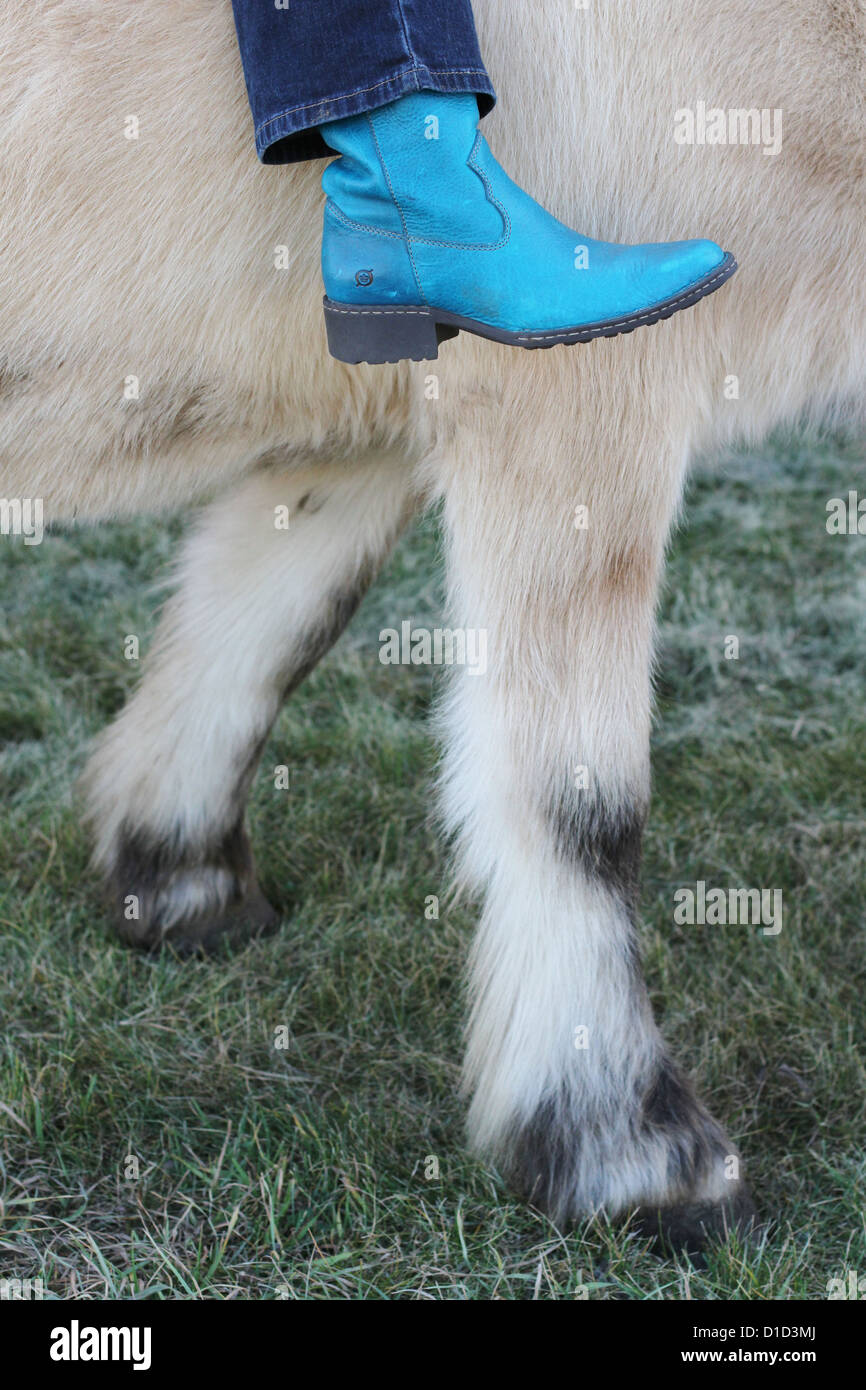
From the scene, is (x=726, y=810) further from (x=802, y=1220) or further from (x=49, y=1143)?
(x=49, y=1143)

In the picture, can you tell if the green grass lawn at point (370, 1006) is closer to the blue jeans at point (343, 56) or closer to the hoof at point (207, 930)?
the hoof at point (207, 930)

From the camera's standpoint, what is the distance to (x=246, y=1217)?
2.33 m

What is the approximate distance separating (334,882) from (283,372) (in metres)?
1.46

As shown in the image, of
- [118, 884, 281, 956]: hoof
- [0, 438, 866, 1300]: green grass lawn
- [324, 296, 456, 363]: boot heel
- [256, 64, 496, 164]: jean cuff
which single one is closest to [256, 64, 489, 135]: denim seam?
[256, 64, 496, 164]: jean cuff

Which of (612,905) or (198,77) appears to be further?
(612,905)

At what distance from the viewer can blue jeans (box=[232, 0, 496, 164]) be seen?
186cm

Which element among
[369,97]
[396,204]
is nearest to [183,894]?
[396,204]

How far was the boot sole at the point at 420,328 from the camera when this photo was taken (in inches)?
75.1

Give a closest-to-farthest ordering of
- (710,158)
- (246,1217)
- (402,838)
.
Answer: (710,158), (246,1217), (402,838)

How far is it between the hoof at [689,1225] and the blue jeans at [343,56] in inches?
68.4

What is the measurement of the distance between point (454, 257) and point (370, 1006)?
154cm

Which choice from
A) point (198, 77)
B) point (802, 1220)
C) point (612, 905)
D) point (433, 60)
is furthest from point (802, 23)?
point (802, 1220)

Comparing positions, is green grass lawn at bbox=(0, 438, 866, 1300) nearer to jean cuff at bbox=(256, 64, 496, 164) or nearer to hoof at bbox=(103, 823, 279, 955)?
hoof at bbox=(103, 823, 279, 955)

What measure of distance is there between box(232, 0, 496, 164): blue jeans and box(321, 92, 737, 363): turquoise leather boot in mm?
34
